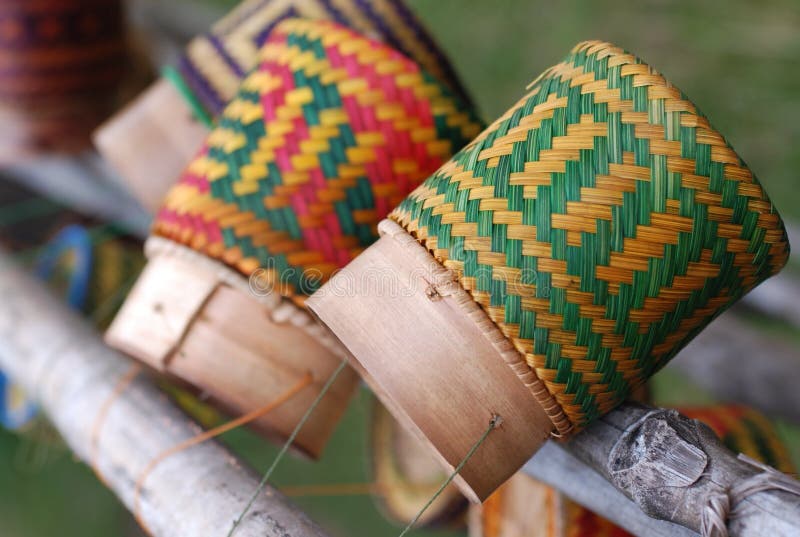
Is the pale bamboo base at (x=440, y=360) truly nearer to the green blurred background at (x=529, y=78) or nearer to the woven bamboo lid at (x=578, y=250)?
the woven bamboo lid at (x=578, y=250)

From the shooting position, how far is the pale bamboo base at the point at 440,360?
538 millimetres

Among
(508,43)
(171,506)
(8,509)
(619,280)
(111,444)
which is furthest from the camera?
(508,43)

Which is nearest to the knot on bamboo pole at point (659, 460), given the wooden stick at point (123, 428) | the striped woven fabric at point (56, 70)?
the wooden stick at point (123, 428)

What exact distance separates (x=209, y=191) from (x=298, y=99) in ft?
0.39

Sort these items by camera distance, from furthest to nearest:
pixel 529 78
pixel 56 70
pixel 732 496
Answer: pixel 529 78 < pixel 56 70 < pixel 732 496

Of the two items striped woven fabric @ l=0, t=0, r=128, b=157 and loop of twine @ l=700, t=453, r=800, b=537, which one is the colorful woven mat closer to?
loop of twine @ l=700, t=453, r=800, b=537

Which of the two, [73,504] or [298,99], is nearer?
[298,99]

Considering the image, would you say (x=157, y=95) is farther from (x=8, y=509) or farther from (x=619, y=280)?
(x=8, y=509)

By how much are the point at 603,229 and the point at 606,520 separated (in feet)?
1.43

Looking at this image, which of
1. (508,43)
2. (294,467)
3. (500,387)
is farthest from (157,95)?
(508,43)

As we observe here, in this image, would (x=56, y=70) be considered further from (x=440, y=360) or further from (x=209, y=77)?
(x=440, y=360)

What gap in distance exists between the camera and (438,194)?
0.57m

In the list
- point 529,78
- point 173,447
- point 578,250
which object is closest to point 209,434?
point 173,447

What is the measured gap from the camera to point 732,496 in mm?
469
